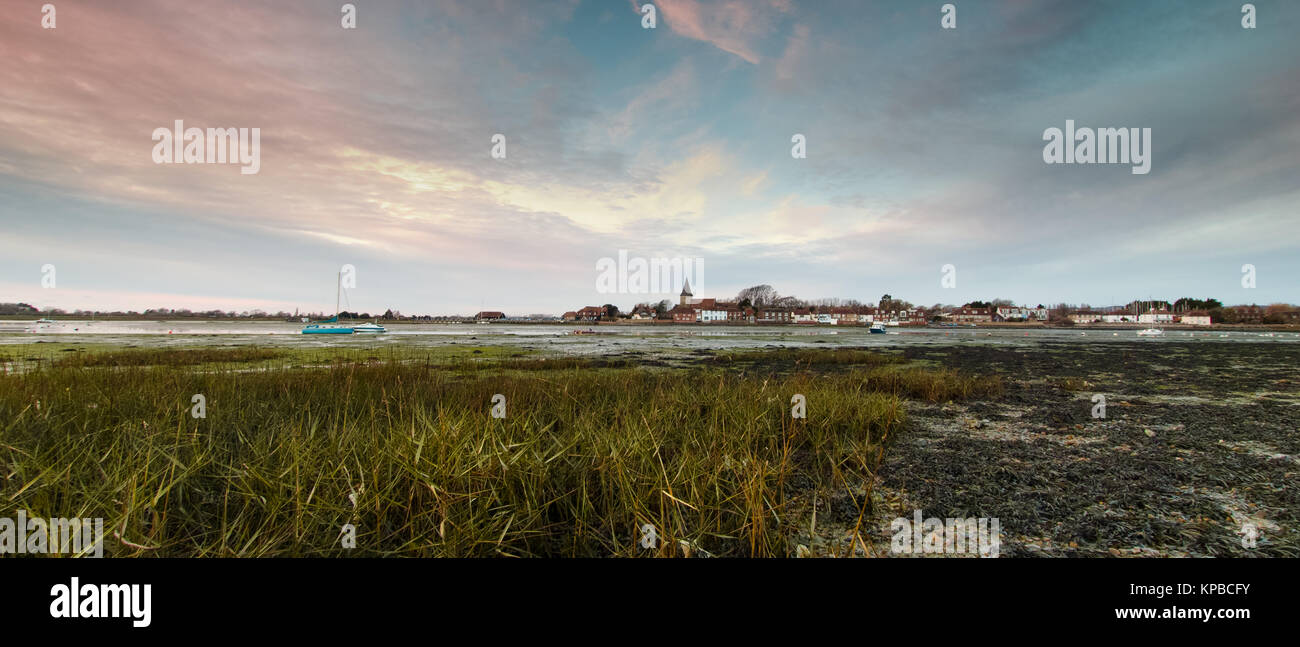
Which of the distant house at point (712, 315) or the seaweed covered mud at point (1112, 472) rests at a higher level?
the distant house at point (712, 315)

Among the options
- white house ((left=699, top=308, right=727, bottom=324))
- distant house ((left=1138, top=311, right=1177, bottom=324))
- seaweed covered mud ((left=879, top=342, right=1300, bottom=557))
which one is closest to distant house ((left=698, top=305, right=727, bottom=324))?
white house ((left=699, top=308, right=727, bottom=324))

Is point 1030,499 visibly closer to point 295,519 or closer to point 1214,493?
point 1214,493

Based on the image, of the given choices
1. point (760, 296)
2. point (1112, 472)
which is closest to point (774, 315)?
point (760, 296)

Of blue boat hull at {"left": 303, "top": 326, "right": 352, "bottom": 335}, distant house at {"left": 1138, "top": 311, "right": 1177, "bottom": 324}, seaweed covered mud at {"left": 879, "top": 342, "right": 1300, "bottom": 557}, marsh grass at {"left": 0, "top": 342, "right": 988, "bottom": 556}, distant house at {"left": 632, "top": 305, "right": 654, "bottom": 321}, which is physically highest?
distant house at {"left": 632, "top": 305, "right": 654, "bottom": 321}

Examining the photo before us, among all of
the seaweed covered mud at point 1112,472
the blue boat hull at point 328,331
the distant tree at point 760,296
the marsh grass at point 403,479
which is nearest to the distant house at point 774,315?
the distant tree at point 760,296

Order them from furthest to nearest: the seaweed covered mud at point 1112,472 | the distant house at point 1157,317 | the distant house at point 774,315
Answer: the distant house at point 774,315 → the distant house at point 1157,317 → the seaweed covered mud at point 1112,472

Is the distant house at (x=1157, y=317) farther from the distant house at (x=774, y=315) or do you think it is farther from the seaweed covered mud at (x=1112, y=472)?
the seaweed covered mud at (x=1112, y=472)

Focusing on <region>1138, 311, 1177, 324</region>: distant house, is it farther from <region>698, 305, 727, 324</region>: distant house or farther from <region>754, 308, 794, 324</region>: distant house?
<region>698, 305, 727, 324</region>: distant house

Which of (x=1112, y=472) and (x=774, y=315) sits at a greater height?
(x=774, y=315)

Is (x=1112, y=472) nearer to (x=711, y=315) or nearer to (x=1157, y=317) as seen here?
(x=711, y=315)

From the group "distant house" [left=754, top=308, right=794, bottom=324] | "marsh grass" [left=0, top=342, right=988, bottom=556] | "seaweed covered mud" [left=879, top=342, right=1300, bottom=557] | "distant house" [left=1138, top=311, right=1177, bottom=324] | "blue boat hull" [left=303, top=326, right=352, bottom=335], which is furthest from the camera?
"distant house" [left=754, top=308, right=794, bottom=324]

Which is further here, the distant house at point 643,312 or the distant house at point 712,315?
the distant house at point 643,312

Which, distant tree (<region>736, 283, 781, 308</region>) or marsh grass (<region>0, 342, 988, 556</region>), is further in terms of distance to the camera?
distant tree (<region>736, 283, 781, 308</region>)
